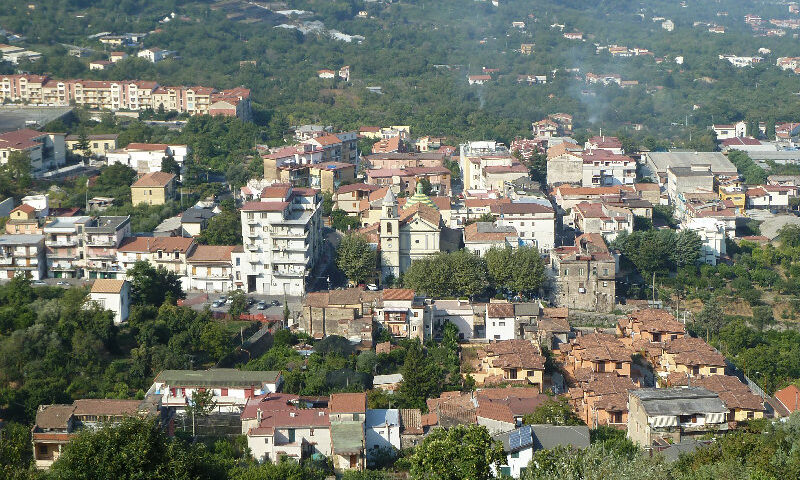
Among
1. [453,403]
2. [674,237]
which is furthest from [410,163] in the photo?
[453,403]

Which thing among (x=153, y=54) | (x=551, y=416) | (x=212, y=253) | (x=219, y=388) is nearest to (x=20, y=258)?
(x=212, y=253)

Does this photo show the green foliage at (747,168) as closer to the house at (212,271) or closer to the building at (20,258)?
the house at (212,271)

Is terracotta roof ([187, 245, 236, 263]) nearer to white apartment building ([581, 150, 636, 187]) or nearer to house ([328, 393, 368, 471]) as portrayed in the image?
house ([328, 393, 368, 471])

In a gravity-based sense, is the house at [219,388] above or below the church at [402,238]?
below

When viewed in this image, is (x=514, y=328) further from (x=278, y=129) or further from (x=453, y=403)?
(x=278, y=129)

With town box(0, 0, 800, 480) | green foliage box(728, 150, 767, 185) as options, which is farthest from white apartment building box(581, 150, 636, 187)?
green foliage box(728, 150, 767, 185)

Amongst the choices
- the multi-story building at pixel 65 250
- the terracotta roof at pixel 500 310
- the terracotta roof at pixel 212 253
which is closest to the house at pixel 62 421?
the terracotta roof at pixel 212 253
